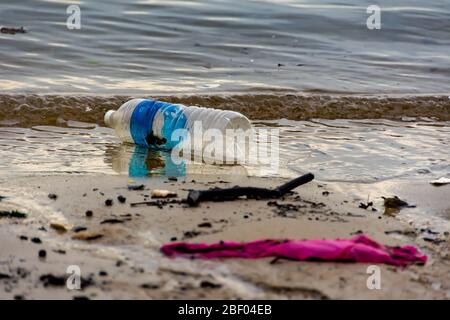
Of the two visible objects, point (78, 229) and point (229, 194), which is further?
point (229, 194)

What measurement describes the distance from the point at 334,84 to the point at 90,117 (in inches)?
112

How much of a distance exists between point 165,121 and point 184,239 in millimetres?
2446

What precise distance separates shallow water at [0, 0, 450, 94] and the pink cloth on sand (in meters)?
4.75

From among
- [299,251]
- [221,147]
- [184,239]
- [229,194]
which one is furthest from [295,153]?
[299,251]

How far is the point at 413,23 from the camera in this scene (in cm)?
1259

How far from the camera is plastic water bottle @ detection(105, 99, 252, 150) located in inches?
236

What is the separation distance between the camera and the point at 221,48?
33.8 ft

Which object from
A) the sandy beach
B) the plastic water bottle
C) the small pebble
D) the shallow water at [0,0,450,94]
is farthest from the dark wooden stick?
the shallow water at [0,0,450,94]

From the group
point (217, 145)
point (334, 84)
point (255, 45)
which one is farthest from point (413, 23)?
point (217, 145)

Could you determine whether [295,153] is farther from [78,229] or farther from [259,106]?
[78,229]

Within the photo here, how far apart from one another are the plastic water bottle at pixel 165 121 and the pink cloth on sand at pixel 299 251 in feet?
7.90

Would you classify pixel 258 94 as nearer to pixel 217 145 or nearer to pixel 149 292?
pixel 217 145

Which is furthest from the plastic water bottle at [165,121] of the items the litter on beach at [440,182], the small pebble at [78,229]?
the small pebble at [78,229]

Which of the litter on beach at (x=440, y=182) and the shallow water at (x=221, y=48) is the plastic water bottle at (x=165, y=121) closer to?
the litter on beach at (x=440, y=182)
